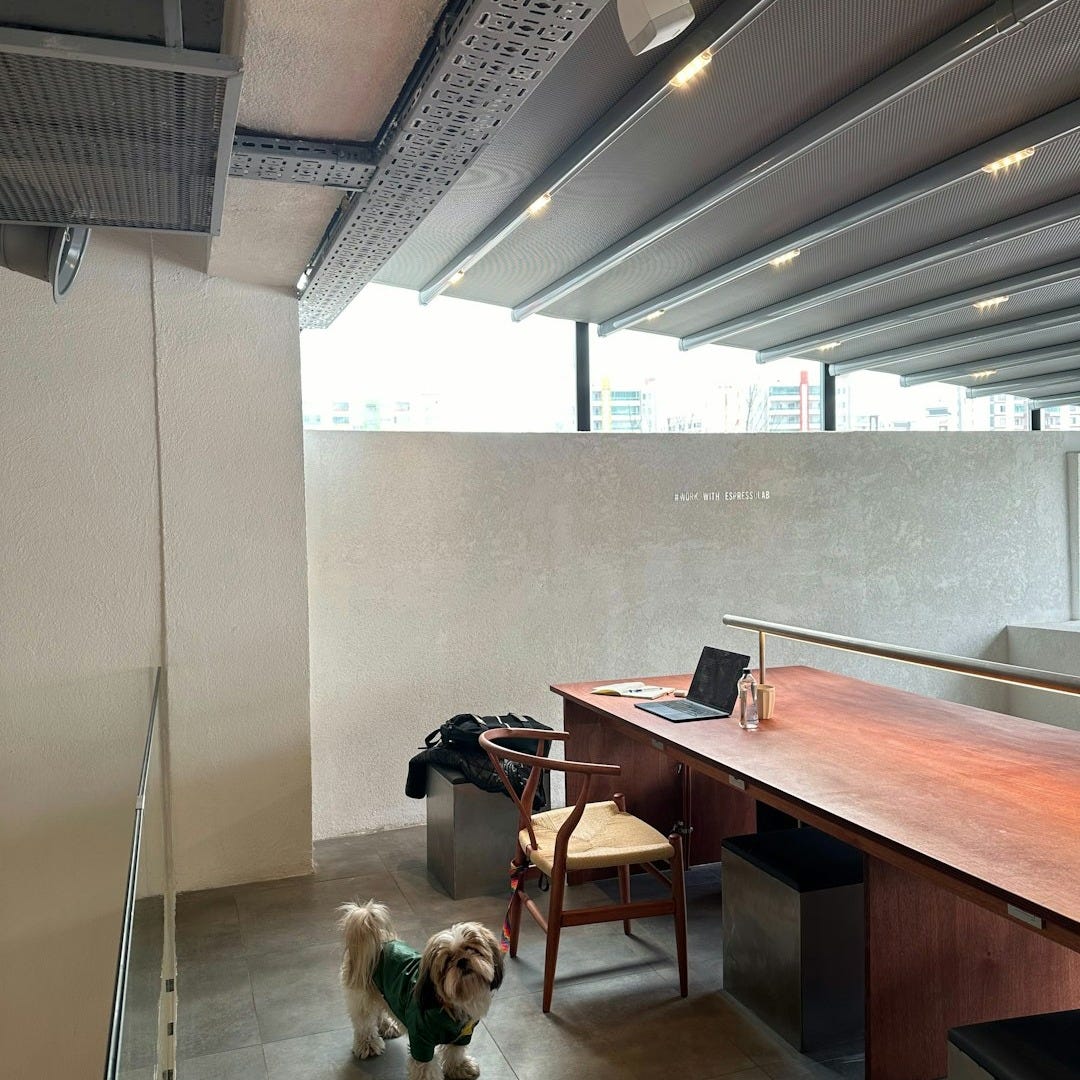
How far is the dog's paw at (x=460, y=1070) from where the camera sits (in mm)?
2807

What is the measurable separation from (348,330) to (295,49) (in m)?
3.21

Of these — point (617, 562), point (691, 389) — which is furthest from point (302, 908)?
point (691, 389)

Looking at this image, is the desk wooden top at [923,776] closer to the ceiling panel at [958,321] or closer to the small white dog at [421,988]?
the small white dog at [421,988]

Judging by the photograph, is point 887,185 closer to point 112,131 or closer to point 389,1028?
point 112,131

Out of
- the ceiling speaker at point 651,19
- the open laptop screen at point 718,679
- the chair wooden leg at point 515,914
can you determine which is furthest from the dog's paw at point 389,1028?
the ceiling speaker at point 651,19

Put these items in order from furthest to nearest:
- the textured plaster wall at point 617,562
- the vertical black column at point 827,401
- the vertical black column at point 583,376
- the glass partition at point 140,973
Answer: the vertical black column at point 827,401
the vertical black column at point 583,376
the textured plaster wall at point 617,562
the glass partition at point 140,973

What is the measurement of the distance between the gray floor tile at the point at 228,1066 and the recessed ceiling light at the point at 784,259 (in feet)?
12.5

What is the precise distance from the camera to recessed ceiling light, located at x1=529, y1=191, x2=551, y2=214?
378 centimetres

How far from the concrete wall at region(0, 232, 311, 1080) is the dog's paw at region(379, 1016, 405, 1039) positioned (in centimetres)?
146

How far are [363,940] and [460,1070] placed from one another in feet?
1.50

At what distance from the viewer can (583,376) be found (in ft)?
19.6

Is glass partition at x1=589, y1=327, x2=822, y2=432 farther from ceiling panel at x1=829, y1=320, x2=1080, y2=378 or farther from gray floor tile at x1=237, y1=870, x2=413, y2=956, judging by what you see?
gray floor tile at x1=237, y1=870, x2=413, y2=956

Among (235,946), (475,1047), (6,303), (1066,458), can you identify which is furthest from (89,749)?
(1066,458)

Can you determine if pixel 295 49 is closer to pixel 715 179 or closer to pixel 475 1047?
pixel 715 179
